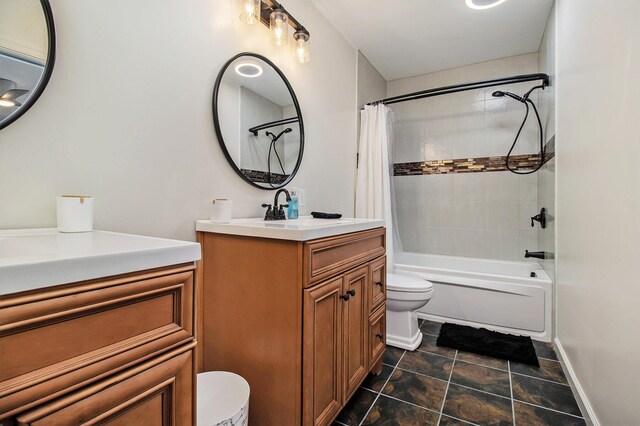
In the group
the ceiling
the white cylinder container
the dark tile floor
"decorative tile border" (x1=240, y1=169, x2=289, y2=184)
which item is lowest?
the dark tile floor

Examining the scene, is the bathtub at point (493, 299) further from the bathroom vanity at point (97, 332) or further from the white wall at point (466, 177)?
the bathroom vanity at point (97, 332)

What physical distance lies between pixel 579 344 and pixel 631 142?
3.61ft

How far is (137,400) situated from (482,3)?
2.87 meters

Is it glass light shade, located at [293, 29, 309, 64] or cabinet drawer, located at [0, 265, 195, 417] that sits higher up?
glass light shade, located at [293, 29, 309, 64]

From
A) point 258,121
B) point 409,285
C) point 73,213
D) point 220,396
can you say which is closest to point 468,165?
point 409,285

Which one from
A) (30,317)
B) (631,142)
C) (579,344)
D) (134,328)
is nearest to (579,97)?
(631,142)

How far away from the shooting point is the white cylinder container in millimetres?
867

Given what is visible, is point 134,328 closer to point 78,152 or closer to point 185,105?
point 78,152

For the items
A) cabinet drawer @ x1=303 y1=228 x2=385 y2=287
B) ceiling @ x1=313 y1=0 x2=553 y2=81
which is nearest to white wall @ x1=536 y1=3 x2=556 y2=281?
ceiling @ x1=313 y1=0 x2=553 y2=81

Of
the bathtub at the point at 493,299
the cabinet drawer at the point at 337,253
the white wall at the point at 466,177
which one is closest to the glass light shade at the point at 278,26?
the cabinet drawer at the point at 337,253

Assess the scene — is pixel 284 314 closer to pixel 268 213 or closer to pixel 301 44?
pixel 268 213

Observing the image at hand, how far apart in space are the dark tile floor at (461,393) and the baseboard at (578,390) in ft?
0.12

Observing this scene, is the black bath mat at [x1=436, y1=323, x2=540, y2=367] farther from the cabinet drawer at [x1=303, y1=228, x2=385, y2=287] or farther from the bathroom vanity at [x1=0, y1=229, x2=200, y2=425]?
the bathroom vanity at [x1=0, y1=229, x2=200, y2=425]

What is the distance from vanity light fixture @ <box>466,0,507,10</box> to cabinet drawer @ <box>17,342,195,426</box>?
8.83 feet
